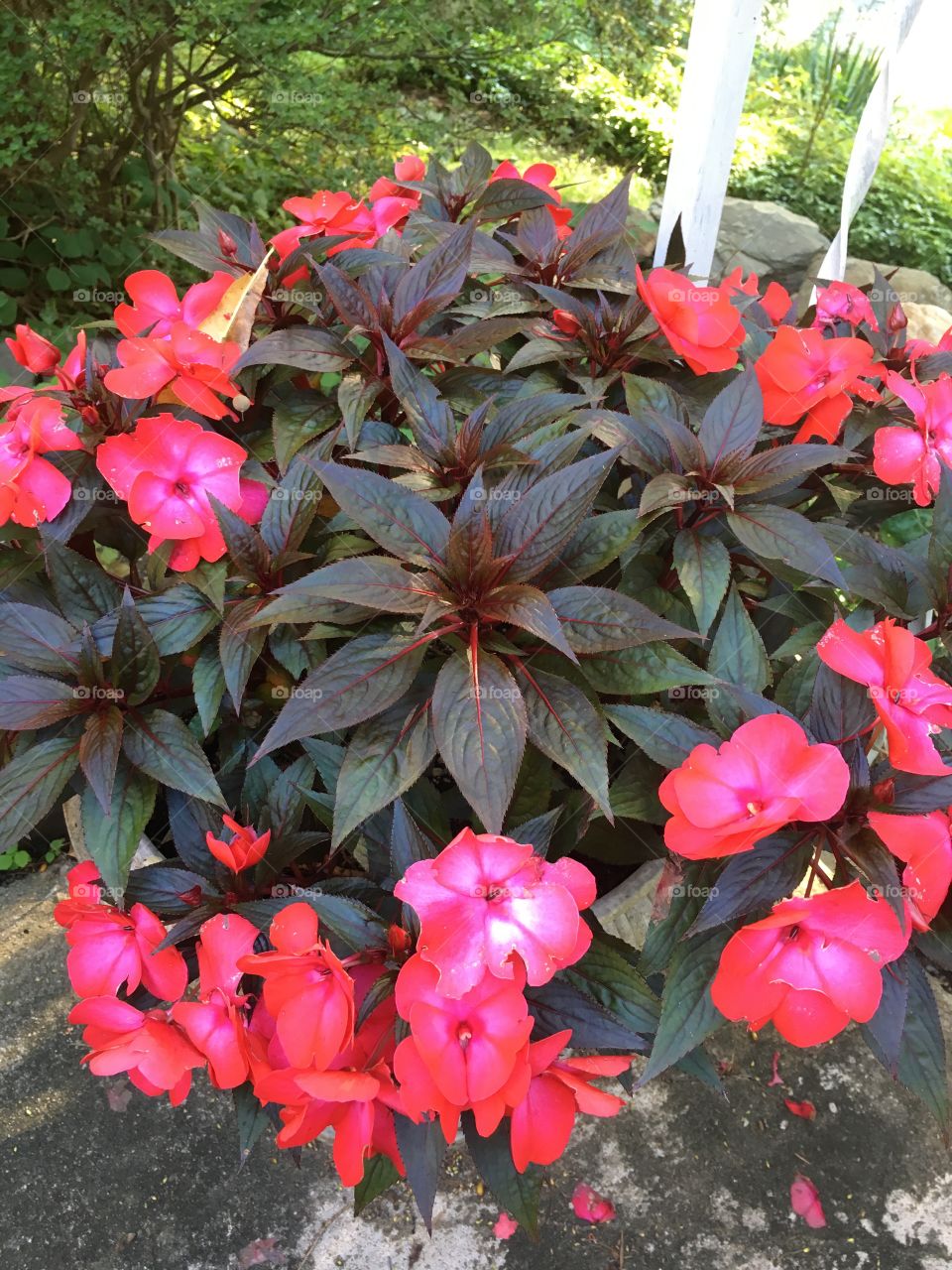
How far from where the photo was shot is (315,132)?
3.66m

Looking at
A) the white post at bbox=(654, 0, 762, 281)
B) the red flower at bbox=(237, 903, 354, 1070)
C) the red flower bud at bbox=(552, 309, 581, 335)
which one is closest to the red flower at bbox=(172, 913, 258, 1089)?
the red flower at bbox=(237, 903, 354, 1070)

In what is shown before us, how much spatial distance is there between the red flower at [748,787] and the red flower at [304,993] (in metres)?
0.33

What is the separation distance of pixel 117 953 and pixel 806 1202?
119cm

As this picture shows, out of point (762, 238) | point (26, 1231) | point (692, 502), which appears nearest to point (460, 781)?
point (692, 502)

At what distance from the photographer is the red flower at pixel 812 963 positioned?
812 millimetres

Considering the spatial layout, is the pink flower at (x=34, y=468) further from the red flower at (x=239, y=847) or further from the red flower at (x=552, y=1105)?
the red flower at (x=552, y=1105)

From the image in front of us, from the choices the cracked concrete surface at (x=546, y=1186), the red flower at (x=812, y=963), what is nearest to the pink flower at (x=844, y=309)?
the red flower at (x=812, y=963)

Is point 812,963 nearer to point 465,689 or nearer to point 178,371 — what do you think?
point 465,689

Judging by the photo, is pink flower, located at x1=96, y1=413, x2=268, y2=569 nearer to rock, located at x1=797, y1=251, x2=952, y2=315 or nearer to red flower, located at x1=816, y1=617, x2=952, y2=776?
red flower, located at x1=816, y1=617, x2=952, y2=776

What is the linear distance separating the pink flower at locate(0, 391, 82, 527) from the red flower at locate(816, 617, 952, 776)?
0.89m

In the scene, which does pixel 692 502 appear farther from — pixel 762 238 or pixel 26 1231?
pixel 762 238

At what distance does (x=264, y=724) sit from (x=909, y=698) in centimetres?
78

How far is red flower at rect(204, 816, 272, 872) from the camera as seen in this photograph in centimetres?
101

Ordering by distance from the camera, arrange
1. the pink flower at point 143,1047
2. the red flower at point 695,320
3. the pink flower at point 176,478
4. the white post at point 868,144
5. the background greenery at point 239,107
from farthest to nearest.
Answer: the background greenery at point 239,107, the white post at point 868,144, the red flower at point 695,320, the pink flower at point 176,478, the pink flower at point 143,1047
